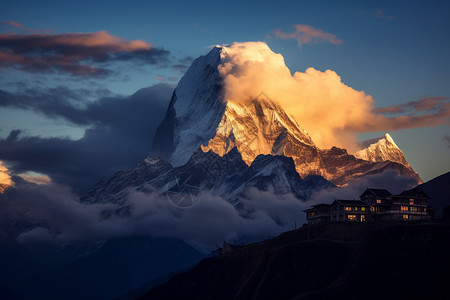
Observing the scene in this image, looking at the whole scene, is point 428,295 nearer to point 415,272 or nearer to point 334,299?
point 415,272

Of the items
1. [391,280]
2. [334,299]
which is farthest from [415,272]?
[334,299]

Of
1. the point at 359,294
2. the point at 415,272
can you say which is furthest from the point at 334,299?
the point at 415,272

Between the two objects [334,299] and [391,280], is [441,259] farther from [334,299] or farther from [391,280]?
[334,299]

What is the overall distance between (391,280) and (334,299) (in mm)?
17551

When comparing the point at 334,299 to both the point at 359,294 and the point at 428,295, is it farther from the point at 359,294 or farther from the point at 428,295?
the point at 428,295

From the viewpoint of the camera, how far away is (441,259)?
655ft

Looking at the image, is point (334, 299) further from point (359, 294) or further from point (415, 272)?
point (415, 272)

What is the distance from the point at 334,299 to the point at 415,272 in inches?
977

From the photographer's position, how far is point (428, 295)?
191 meters

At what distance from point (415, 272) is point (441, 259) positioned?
859 cm

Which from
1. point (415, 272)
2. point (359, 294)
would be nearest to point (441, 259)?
point (415, 272)

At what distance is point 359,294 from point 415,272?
1753cm

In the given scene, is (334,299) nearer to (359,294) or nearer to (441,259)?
(359,294)

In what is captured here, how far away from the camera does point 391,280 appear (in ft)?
655
